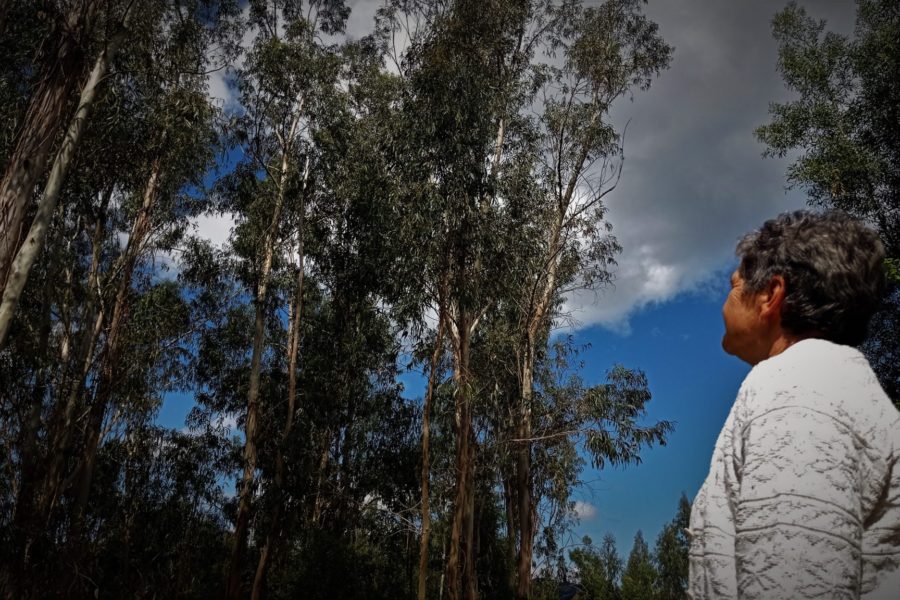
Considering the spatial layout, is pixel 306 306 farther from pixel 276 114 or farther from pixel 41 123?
pixel 41 123

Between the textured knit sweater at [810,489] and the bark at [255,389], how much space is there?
32.6 ft

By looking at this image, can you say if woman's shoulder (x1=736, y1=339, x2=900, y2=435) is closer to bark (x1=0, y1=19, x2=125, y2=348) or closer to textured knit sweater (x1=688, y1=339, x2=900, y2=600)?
textured knit sweater (x1=688, y1=339, x2=900, y2=600)

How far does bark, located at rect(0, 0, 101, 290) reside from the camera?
169 inches

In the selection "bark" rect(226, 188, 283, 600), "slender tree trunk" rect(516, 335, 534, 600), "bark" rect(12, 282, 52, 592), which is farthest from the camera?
"slender tree trunk" rect(516, 335, 534, 600)

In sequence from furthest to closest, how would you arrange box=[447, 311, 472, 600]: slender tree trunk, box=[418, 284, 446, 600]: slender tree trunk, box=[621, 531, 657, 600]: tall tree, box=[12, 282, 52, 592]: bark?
box=[621, 531, 657, 600]: tall tree → box=[418, 284, 446, 600]: slender tree trunk → box=[447, 311, 472, 600]: slender tree trunk → box=[12, 282, 52, 592]: bark

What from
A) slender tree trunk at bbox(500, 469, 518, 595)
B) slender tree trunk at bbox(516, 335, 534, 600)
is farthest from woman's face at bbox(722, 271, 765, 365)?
slender tree trunk at bbox(500, 469, 518, 595)

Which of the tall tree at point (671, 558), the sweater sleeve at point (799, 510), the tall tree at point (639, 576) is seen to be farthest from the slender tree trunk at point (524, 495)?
the tall tree at point (671, 558)

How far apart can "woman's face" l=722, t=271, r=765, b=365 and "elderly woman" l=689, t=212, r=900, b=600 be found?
4cm

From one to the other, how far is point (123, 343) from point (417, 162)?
6864 mm

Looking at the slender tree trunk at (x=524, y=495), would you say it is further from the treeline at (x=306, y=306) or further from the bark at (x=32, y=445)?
the bark at (x=32, y=445)

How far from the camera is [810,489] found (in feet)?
2.19

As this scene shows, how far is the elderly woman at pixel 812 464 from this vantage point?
66 cm

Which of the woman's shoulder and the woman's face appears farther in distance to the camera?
the woman's face

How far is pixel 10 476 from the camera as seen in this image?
9453 millimetres
